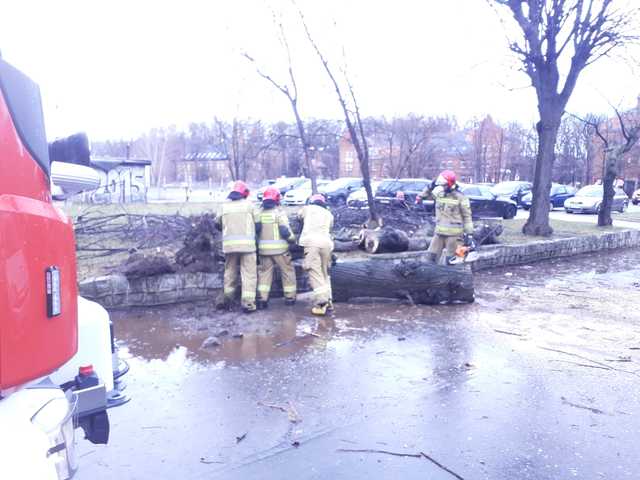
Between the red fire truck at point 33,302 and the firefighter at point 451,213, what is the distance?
23.8 ft

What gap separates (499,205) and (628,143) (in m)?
5.46

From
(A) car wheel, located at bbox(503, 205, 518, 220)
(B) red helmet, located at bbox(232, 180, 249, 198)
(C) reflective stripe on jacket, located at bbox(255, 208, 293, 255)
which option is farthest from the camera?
(A) car wheel, located at bbox(503, 205, 518, 220)

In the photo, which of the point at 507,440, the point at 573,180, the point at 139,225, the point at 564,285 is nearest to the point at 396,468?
the point at 507,440

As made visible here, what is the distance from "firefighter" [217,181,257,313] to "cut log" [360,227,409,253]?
11.4 ft

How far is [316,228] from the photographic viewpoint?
7371 millimetres

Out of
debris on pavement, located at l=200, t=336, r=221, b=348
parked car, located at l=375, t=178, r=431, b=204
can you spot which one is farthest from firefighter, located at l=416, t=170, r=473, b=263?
parked car, located at l=375, t=178, r=431, b=204

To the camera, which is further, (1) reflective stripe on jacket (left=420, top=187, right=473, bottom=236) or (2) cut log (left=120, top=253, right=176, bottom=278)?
(1) reflective stripe on jacket (left=420, top=187, right=473, bottom=236)

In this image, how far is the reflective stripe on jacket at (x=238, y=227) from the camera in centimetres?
715

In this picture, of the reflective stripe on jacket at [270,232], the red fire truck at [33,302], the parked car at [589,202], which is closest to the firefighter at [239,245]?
the reflective stripe on jacket at [270,232]

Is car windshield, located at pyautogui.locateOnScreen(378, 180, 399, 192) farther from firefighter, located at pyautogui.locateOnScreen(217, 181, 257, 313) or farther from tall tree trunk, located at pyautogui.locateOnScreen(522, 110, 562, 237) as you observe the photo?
firefighter, located at pyautogui.locateOnScreen(217, 181, 257, 313)

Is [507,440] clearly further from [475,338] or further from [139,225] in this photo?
[139,225]

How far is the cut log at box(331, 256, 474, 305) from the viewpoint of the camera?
780cm

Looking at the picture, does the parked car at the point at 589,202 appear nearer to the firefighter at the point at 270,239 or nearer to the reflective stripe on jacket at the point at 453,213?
the reflective stripe on jacket at the point at 453,213

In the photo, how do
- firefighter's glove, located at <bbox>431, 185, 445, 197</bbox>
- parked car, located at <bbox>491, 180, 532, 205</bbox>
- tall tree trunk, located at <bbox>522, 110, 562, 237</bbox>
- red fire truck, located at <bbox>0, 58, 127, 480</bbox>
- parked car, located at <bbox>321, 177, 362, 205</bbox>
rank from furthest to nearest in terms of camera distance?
parked car, located at <bbox>491, 180, 532, 205</bbox> < parked car, located at <bbox>321, 177, 362, 205</bbox> < tall tree trunk, located at <bbox>522, 110, 562, 237</bbox> < firefighter's glove, located at <bbox>431, 185, 445, 197</bbox> < red fire truck, located at <bbox>0, 58, 127, 480</bbox>
